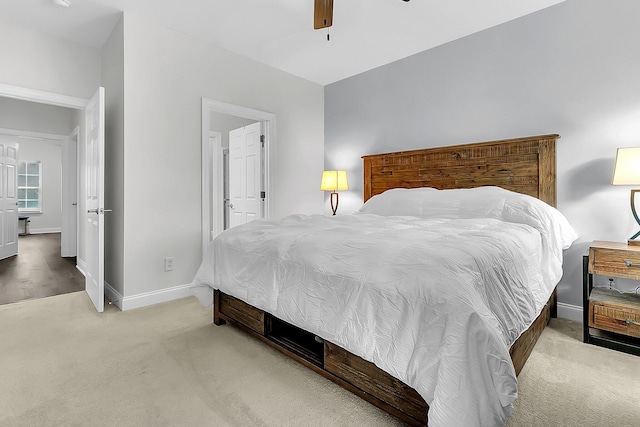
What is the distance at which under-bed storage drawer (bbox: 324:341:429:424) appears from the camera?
1.28 meters

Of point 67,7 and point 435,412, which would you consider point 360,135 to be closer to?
point 67,7

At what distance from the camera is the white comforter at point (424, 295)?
3.43 ft

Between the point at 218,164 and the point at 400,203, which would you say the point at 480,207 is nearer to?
the point at 400,203

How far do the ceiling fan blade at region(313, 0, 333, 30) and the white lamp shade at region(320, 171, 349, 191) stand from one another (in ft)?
6.99

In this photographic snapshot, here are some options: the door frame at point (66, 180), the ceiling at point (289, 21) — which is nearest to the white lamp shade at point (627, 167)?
the ceiling at point (289, 21)

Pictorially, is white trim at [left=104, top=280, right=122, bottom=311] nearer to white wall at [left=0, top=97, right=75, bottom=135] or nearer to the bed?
the bed

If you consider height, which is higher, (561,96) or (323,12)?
(323,12)

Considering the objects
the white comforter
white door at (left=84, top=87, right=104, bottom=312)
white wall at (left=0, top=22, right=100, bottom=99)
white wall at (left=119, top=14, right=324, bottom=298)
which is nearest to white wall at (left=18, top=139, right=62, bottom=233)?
white wall at (left=0, top=22, right=100, bottom=99)

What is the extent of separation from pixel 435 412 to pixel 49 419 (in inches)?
64.0

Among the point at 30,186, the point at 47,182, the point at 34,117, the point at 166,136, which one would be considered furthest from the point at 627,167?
the point at 30,186

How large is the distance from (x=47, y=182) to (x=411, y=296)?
11009 millimetres

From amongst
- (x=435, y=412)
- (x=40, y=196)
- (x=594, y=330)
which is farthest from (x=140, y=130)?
(x=40, y=196)

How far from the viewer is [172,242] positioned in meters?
3.19

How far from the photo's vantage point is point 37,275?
4.09 meters
